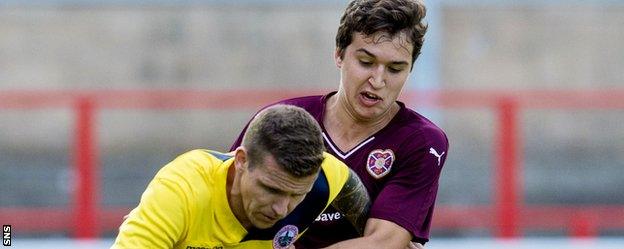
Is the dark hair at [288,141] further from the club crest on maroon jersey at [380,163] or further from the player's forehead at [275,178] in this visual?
the club crest on maroon jersey at [380,163]

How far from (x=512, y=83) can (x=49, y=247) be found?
17.6ft

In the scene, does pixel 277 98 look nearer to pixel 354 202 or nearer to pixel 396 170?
pixel 396 170

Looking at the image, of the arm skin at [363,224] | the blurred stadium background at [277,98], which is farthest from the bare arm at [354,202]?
the blurred stadium background at [277,98]

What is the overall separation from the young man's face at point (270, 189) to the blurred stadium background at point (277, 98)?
4.88m

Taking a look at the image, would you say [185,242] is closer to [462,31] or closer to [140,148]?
[140,148]

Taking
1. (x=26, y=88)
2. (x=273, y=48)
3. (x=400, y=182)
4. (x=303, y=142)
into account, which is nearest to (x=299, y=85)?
(x=273, y=48)

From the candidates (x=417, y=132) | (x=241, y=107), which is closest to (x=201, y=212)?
(x=417, y=132)

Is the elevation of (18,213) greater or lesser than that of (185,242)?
lesser

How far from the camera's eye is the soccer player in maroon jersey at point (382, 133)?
5.02 m

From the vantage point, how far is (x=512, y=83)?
42.8 ft

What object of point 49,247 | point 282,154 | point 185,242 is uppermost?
point 282,154

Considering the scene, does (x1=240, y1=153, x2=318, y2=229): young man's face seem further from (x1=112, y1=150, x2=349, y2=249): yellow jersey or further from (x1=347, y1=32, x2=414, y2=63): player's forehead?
(x1=347, y1=32, x2=414, y2=63): player's forehead

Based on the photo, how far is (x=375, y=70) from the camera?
501 cm

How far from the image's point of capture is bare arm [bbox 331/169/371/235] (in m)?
4.88
